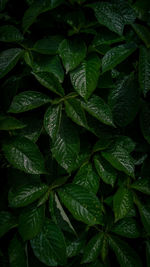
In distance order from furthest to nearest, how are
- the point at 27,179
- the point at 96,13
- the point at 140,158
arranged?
1. the point at 140,158
2. the point at 27,179
3. the point at 96,13

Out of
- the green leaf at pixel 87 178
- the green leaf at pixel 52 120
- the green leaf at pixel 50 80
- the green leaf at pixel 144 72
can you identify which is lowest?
the green leaf at pixel 87 178

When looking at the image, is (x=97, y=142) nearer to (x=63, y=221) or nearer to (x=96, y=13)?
(x=63, y=221)

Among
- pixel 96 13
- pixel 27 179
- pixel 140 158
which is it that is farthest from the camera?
pixel 140 158

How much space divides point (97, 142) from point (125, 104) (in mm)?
176

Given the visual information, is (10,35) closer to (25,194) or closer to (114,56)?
(114,56)

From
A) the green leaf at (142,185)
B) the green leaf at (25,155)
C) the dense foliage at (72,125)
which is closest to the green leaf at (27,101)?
the dense foliage at (72,125)

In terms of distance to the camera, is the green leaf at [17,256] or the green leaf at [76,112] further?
the green leaf at [17,256]

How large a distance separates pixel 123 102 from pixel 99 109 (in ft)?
0.41

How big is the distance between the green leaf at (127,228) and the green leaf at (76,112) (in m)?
0.47

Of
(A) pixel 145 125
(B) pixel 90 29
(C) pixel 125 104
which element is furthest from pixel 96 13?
(A) pixel 145 125

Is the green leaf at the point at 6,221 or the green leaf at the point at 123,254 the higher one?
the green leaf at the point at 6,221

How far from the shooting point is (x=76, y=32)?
0.93 metres

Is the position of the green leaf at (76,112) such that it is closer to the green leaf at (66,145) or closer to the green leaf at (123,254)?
the green leaf at (66,145)

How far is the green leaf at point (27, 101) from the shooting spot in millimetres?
872
